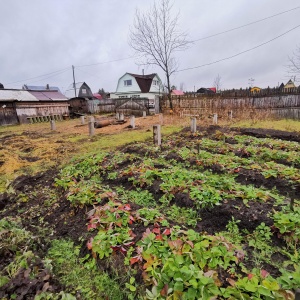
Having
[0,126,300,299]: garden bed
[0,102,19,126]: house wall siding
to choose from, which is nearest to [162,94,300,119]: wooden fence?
[0,126,300,299]: garden bed

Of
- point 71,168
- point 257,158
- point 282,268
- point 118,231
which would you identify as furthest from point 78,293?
point 257,158

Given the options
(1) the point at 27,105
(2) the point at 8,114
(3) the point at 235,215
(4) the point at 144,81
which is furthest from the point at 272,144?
(4) the point at 144,81

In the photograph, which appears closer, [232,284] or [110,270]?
[232,284]

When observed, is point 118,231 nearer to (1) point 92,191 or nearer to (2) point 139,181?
(1) point 92,191

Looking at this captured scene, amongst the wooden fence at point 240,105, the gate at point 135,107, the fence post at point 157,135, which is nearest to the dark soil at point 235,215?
the fence post at point 157,135

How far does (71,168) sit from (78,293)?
4.20 meters

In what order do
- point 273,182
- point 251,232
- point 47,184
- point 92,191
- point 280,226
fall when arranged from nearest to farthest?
point 280,226 < point 251,232 < point 92,191 < point 273,182 < point 47,184

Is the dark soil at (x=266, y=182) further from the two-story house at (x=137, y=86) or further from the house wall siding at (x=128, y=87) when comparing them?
the house wall siding at (x=128, y=87)

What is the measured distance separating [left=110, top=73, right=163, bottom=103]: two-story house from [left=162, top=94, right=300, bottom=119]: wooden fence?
18754 mm

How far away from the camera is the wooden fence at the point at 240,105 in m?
14.7

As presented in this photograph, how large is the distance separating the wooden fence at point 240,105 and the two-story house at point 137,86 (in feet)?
61.5

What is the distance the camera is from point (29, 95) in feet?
69.2

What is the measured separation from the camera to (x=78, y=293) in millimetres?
2338

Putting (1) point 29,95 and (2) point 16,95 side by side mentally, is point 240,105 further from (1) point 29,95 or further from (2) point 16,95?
(2) point 16,95
